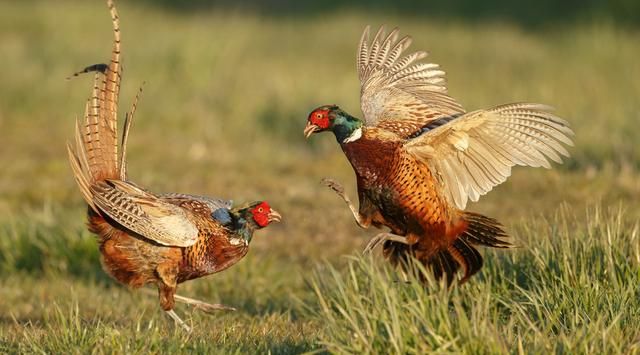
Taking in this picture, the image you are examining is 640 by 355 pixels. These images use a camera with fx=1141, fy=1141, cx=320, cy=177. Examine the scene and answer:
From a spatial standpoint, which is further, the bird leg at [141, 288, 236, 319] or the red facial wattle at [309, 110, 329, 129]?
the bird leg at [141, 288, 236, 319]

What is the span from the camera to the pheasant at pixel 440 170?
5.61 metres

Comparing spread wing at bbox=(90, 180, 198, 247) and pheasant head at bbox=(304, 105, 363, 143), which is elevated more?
pheasant head at bbox=(304, 105, 363, 143)

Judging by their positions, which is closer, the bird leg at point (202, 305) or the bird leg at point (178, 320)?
the bird leg at point (178, 320)

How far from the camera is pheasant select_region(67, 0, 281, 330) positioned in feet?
19.4

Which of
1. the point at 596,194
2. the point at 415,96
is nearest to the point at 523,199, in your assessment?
the point at 596,194

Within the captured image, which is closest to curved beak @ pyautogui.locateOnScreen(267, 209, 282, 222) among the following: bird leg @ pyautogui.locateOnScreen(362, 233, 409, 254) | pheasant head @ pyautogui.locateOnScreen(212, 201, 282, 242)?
pheasant head @ pyautogui.locateOnScreen(212, 201, 282, 242)

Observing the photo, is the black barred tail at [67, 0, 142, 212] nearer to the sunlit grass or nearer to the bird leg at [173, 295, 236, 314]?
the bird leg at [173, 295, 236, 314]

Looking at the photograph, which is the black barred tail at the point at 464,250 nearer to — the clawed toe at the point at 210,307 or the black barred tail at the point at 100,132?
the clawed toe at the point at 210,307

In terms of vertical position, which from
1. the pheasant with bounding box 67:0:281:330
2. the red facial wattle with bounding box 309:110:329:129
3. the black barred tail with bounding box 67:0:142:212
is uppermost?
the red facial wattle with bounding box 309:110:329:129

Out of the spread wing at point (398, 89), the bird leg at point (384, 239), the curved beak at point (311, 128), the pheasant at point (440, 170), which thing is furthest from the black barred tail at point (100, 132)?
the bird leg at point (384, 239)

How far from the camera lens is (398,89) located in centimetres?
666

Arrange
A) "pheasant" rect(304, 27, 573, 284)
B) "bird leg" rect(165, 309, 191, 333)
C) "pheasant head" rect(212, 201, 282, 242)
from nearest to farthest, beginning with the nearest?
"bird leg" rect(165, 309, 191, 333) → "pheasant" rect(304, 27, 573, 284) → "pheasant head" rect(212, 201, 282, 242)

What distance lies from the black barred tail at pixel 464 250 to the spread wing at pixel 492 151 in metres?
0.14

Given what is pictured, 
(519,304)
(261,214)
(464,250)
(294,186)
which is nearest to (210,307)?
(261,214)
